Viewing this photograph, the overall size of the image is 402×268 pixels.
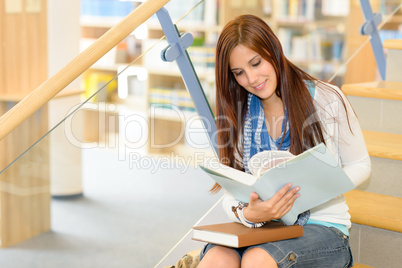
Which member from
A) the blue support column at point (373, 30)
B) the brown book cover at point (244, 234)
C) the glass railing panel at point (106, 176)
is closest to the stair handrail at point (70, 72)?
the glass railing panel at point (106, 176)

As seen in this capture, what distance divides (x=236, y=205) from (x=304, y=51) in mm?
4128

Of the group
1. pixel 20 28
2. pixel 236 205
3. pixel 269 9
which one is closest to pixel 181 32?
pixel 236 205

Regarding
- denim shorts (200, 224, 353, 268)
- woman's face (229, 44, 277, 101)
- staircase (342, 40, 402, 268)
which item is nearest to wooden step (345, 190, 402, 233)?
staircase (342, 40, 402, 268)

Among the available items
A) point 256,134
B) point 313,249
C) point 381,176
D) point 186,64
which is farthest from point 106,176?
point 313,249

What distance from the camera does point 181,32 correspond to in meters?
1.78

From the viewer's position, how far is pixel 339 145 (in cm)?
154

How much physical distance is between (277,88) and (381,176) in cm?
58

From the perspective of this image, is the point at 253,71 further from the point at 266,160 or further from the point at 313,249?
the point at 313,249

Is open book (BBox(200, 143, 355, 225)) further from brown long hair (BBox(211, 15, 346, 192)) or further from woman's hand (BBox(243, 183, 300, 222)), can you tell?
brown long hair (BBox(211, 15, 346, 192))

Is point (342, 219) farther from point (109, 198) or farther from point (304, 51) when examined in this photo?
point (304, 51)

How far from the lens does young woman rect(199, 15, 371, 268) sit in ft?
4.72

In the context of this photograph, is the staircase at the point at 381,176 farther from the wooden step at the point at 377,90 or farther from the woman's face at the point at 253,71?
the woman's face at the point at 253,71

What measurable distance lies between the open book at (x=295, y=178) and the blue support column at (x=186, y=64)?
42 cm

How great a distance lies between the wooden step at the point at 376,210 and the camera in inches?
66.2
